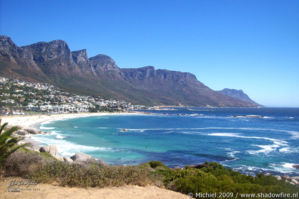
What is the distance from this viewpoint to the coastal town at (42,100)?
80.4 metres

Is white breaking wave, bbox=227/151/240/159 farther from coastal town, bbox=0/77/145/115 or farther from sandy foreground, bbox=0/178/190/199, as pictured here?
coastal town, bbox=0/77/145/115

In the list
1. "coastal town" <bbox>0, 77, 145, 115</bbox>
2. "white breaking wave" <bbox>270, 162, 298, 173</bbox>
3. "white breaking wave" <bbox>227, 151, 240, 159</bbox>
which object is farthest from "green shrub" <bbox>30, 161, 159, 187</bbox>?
"coastal town" <bbox>0, 77, 145, 115</bbox>

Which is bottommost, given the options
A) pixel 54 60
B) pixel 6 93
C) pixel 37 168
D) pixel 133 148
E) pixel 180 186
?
pixel 133 148

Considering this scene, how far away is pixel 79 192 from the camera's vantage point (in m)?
7.14

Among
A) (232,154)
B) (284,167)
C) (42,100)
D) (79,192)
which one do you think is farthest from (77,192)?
(42,100)

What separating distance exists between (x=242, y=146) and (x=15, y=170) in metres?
29.6

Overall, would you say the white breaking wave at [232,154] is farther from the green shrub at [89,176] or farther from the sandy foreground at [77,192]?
the sandy foreground at [77,192]

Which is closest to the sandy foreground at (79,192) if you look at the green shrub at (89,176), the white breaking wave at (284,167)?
the green shrub at (89,176)

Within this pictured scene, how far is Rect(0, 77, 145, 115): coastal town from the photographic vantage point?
8044 centimetres

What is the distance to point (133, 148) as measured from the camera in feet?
95.0

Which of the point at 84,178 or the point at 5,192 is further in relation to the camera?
the point at 84,178

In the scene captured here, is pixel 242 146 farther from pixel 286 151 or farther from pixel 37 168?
pixel 37 168

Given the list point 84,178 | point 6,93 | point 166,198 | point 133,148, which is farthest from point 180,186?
point 6,93

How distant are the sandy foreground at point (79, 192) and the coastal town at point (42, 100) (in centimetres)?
7224
